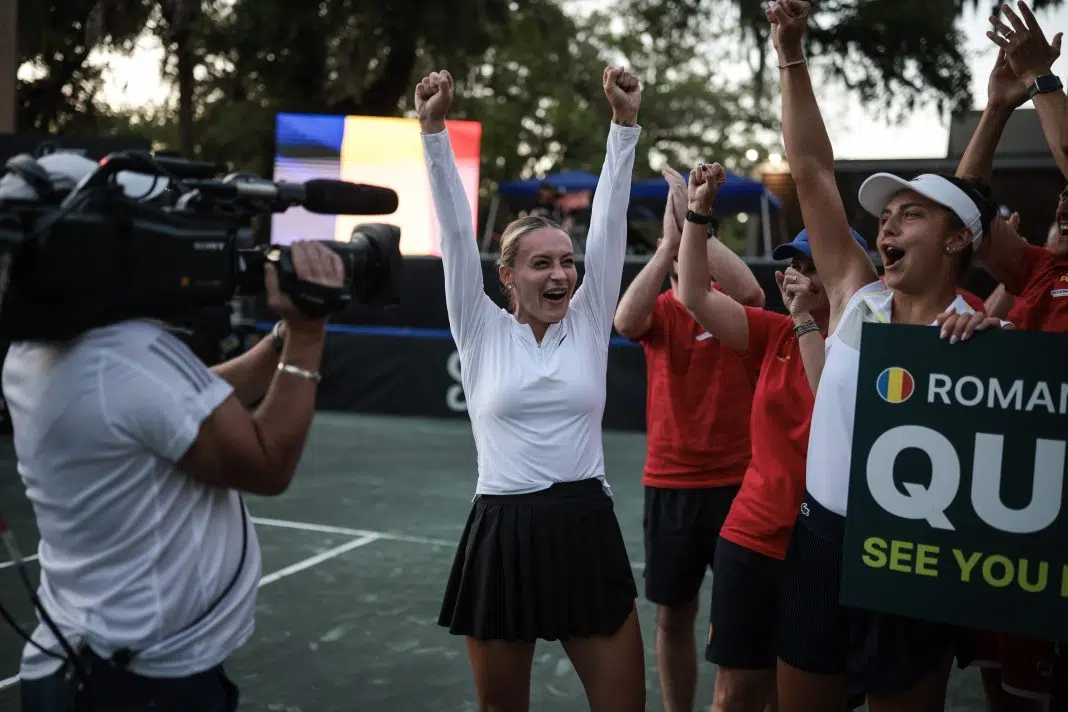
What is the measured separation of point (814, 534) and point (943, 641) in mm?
409

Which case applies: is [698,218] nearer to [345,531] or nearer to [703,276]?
[703,276]

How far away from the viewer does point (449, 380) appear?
13234 mm

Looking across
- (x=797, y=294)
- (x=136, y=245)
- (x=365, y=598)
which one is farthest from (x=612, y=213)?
(x=365, y=598)

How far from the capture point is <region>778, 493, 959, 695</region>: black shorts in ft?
8.67

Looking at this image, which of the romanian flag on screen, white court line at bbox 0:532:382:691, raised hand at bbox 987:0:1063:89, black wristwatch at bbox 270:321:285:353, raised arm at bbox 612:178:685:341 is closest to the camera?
black wristwatch at bbox 270:321:285:353

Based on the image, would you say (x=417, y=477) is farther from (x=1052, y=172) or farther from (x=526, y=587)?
(x=1052, y=172)

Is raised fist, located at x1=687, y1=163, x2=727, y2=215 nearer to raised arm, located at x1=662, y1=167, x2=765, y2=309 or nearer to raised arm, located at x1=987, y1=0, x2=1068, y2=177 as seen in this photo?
raised arm, located at x1=662, y1=167, x2=765, y2=309

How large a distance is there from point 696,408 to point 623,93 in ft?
4.76

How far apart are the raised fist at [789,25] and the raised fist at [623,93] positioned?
474 millimetres

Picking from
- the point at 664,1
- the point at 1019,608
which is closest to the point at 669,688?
the point at 1019,608

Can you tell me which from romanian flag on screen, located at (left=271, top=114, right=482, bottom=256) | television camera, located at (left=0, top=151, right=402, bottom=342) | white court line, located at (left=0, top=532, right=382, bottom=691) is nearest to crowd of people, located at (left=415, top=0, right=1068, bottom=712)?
television camera, located at (left=0, top=151, right=402, bottom=342)

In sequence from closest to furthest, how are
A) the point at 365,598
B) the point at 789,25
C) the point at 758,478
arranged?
the point at 789,25, the point at 758,478, the point at 365,598

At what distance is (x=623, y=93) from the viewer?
325cm

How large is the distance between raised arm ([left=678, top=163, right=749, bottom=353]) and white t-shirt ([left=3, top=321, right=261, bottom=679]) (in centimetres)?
186
